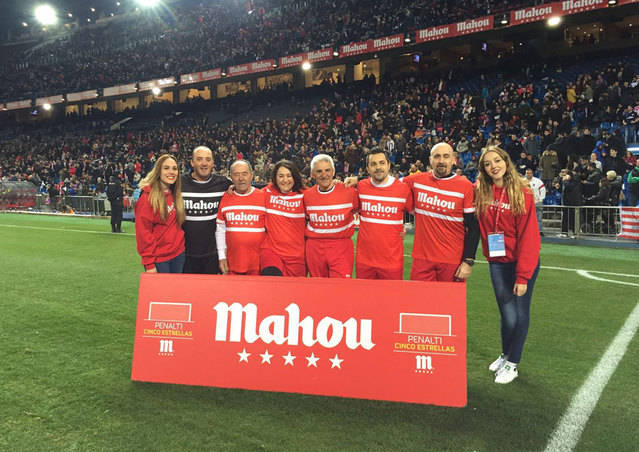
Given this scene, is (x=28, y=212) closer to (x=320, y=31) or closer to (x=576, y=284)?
(x=320, y=31)

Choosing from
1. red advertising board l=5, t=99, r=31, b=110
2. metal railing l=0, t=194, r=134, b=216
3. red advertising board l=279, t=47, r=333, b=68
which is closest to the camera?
metal railing l=0, t=194, r=134, b=216

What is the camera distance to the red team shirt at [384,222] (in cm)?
439

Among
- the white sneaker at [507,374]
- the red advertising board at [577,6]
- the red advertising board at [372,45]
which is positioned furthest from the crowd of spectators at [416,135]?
the white sneaker at [507,374]

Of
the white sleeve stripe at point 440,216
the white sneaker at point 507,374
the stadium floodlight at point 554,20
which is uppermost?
the stadium floodlight at point 554,20

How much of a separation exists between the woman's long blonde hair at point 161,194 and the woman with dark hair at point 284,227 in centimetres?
85

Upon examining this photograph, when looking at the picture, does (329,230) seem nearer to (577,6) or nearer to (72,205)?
(577,6)

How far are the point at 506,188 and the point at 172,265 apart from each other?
10.5 feet

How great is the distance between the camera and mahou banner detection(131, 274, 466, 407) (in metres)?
Answer: 3.42

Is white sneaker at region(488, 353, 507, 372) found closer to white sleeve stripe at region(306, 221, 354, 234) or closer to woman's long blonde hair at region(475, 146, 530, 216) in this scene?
woman's long blonde hair at region(475, 146, 530, 216)

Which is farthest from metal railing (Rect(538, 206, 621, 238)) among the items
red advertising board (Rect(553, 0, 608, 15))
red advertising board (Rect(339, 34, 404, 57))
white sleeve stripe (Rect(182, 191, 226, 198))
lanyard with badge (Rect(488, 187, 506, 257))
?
red advertising board (Rect(339, 34, 404, 57))

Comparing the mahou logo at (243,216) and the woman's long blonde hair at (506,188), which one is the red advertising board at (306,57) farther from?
the woman's long blonde hair at (506,188)

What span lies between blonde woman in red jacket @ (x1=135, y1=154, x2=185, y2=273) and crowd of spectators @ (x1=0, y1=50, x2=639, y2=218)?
8.86m

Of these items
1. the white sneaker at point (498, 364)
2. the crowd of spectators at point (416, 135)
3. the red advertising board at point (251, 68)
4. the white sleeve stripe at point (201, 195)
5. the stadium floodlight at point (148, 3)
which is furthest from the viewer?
the stadium floodlight at point (148, 3)

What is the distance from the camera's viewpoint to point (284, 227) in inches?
184
